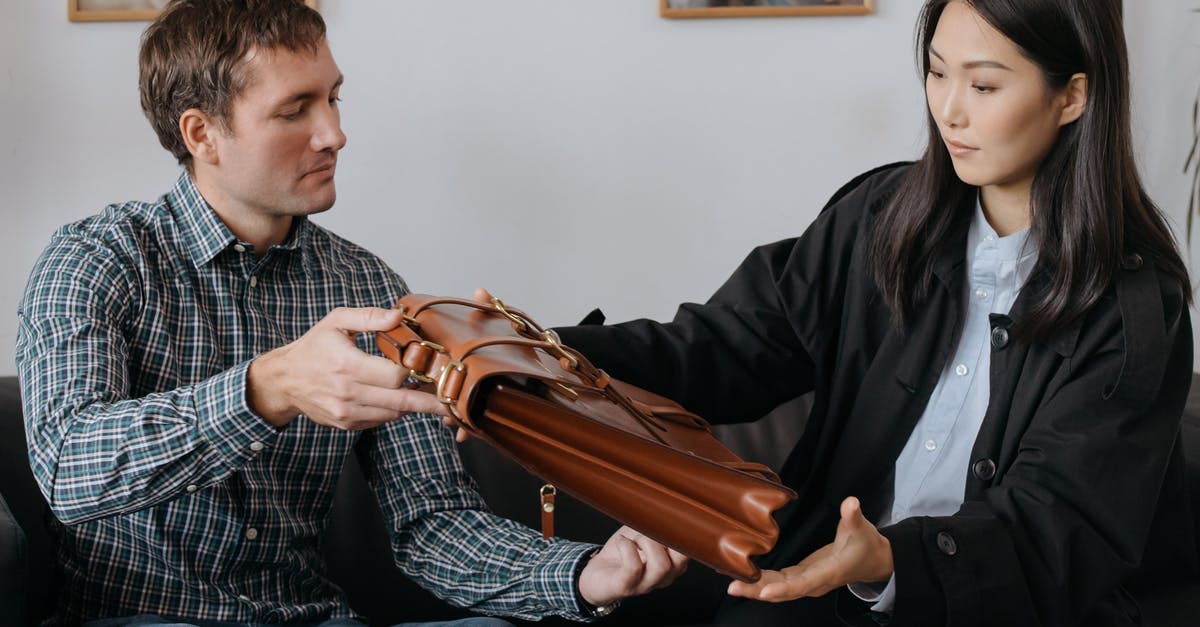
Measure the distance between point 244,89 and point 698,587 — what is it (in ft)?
3.44

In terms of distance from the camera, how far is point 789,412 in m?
2.11

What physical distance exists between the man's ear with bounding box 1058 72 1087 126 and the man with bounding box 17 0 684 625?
672 millimetres

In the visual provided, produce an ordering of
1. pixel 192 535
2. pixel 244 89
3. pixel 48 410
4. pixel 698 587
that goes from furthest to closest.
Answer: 1. pixel 698 587
2. pixel 244 89
3. pixel 192 535
4. pixel 48 410

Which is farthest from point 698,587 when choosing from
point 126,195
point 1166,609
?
point 126,195

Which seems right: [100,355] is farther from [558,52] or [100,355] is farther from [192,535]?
[558,52]

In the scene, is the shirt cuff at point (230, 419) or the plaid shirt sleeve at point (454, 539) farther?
the plaid shirt sleeve at point (454, 539)

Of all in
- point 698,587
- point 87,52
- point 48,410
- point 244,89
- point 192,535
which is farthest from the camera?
point 87,52

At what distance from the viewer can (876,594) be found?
134 cm

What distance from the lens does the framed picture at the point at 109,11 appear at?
2230 mm

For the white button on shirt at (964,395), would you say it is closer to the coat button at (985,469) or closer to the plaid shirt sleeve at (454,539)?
the coat button at (985,469)

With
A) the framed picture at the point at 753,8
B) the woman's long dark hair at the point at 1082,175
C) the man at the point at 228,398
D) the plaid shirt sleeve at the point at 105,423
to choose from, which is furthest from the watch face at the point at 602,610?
the framed picture at the point at 753,8

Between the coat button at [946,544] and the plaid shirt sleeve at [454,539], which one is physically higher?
the coat button at [946,544]

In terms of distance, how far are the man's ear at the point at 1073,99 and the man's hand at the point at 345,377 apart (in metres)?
0.79

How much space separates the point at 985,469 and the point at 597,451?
0.55m
